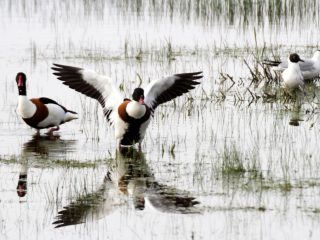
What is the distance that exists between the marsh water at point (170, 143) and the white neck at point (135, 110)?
0.39 meters

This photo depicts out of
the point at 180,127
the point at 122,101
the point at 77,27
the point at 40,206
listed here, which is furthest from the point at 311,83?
the point at 40,206

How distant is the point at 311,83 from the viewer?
542 inches

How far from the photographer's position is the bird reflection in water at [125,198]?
22.7ft

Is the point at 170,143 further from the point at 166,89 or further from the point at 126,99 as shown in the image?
the point at 166,89

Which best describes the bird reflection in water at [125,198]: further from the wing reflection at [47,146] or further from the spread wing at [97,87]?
the spread wing at [97,87]

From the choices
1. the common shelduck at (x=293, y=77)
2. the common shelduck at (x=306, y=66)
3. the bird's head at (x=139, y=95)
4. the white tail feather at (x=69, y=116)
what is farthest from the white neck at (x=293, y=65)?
the bird's head at (x=139, y=95)

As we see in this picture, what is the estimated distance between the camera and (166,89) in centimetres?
1013

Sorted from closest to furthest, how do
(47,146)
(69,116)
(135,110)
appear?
(135,110) → (47,146) → (69,116)

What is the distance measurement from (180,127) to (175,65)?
4.05 metres

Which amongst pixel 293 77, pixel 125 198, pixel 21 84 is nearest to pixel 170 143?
pixel 21 84

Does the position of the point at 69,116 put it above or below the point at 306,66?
below

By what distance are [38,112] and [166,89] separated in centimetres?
141

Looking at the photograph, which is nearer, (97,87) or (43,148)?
(43,148)

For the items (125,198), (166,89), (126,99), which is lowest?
(125,198)
